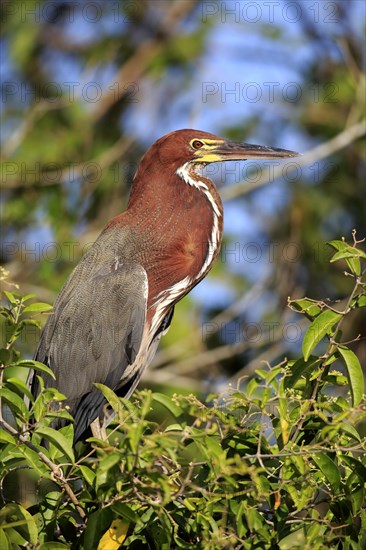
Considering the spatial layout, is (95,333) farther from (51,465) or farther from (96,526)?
(96,526)

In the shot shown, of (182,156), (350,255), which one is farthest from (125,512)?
(182,156)

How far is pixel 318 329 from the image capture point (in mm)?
2475

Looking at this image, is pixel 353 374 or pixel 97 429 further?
pixel 97 429

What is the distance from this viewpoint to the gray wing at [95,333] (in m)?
3.97

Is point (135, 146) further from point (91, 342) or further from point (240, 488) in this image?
point (240, 488)

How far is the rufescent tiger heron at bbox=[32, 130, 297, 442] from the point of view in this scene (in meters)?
3.98

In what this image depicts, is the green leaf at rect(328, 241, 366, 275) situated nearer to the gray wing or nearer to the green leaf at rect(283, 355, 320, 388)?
the green leaf at rect(283, 355, 320, 388)

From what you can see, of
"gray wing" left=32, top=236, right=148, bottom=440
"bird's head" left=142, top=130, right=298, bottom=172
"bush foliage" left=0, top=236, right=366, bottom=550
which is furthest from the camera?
"bird's head" left=142, top=130, right=298, bottom=172

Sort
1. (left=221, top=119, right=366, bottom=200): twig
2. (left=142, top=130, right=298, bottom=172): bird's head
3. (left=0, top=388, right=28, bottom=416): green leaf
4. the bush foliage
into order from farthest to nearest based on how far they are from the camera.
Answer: (left=221, top=119, right=366, bottom=200): twig
(left=142, top=130, right=298, bottom=172): bird's head
(left=0, top=388, right=28, bottom=416): green leaf
the bush foliage

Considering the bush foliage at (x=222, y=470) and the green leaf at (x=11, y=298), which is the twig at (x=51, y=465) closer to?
the bush foliage at (x=222, y=470)

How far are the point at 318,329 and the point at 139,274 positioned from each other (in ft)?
5.37

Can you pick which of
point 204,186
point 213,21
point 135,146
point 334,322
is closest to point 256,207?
point 135,146

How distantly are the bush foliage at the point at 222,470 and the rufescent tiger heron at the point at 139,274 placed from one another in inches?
50.4

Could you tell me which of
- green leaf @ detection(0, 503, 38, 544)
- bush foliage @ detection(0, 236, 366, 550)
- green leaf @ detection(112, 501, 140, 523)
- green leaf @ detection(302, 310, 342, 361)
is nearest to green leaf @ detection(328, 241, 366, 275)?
bush foliage @ detection(0, 236, 366, 550)
